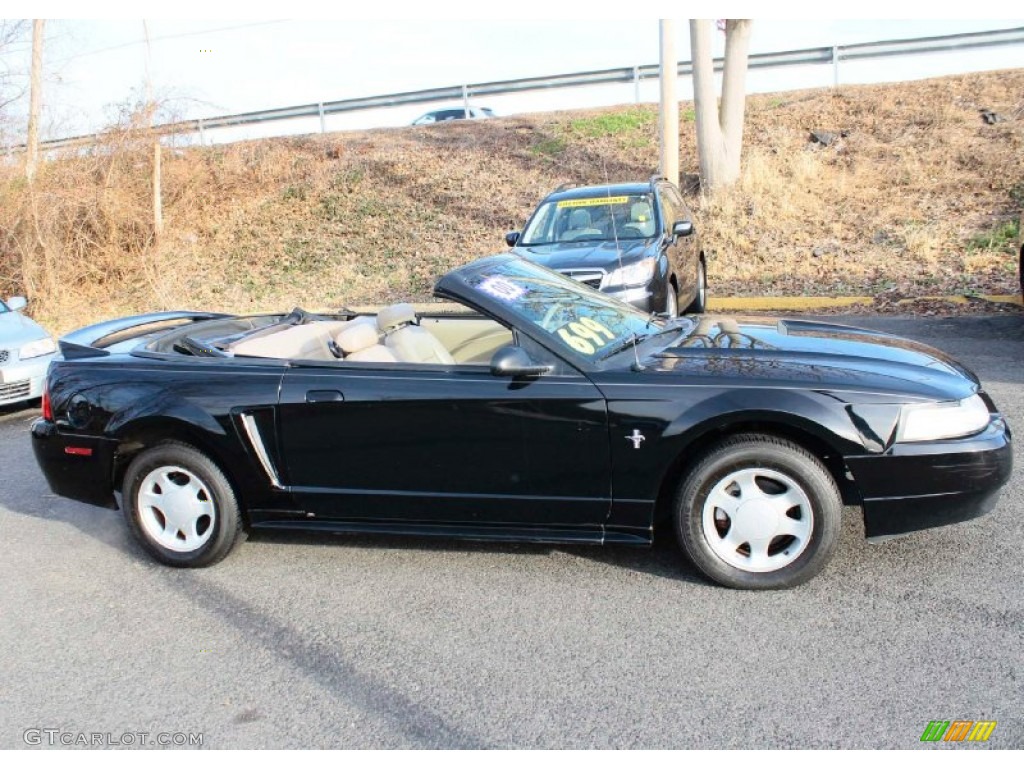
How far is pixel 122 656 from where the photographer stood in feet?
12.4

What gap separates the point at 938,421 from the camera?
383 centimetres

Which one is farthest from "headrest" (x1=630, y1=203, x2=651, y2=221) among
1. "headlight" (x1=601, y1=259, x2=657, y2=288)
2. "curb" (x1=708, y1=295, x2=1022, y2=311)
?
"curb" (x1=708, y1=295, x2=1022, y2=311)

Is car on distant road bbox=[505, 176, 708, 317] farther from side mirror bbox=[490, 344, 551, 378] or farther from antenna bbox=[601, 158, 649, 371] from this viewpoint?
side mirror bbox=[490, 344, 551, 378]

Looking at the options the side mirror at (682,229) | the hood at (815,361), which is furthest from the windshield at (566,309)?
the side mirror at (682,229)

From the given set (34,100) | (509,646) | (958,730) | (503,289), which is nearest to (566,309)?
(503,289)

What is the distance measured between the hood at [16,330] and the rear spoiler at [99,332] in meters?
3.86

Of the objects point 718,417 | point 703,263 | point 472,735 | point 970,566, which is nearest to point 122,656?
point 472,735

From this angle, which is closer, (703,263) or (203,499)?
(203,499)

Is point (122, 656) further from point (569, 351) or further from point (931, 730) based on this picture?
point (931, 730)

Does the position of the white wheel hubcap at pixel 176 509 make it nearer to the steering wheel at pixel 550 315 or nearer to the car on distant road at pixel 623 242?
the steering wheel at pixel 550 315

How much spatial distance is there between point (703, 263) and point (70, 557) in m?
8.62

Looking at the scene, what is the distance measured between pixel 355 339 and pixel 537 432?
111 cm

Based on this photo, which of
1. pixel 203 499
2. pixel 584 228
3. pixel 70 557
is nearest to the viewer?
pixel 203 499

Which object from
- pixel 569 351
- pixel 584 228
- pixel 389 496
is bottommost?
pixel 389 496
